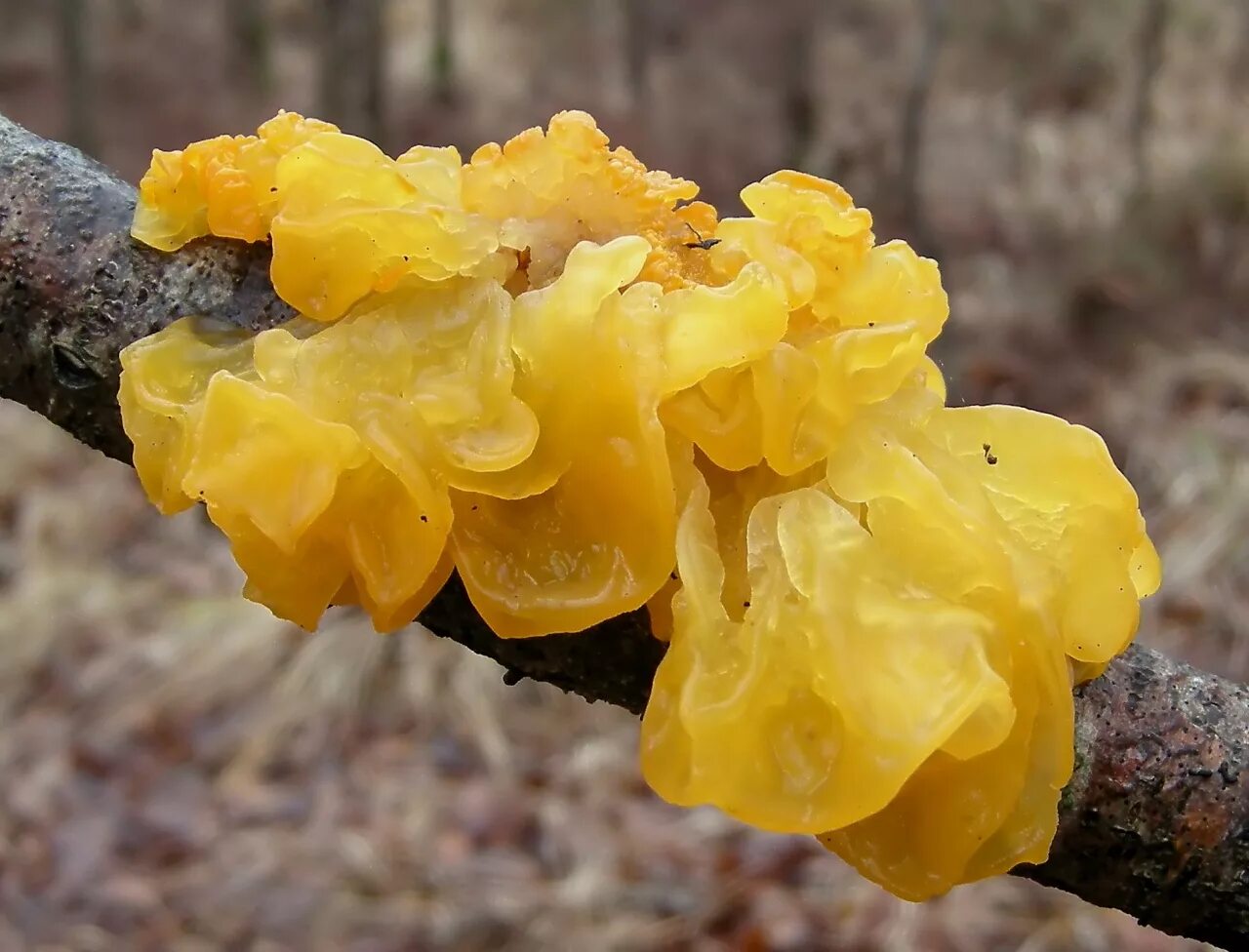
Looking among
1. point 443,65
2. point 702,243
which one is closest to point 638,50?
point 443,65

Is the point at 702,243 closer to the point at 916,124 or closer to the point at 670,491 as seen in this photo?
the point at 670,491

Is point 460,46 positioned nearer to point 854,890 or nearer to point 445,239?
point 854,890

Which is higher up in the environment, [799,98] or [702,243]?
[702,243]

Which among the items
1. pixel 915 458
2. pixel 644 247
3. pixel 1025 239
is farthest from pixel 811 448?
pixel 1025 239

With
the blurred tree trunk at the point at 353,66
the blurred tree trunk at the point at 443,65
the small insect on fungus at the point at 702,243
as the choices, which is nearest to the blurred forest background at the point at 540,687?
the blurred tree trunk at the point at 353,66

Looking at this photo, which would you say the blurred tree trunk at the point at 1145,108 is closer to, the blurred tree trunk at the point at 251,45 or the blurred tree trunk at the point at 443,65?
the blurred tree trunk at the point at 443,65
